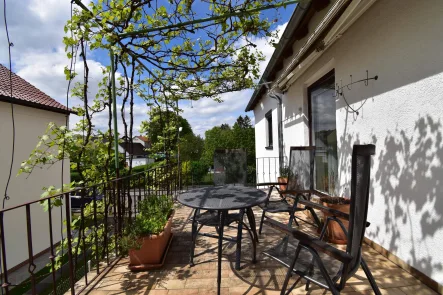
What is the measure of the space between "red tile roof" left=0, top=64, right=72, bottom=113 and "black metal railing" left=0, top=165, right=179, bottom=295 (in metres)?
3.04

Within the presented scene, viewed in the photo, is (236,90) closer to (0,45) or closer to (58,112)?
(0,45)

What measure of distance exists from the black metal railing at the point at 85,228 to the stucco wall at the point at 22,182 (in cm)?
4

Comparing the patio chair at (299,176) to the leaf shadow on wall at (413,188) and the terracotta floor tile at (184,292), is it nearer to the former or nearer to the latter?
the leaf shadow on wall at (413,188)

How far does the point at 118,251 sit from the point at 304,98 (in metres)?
3.69

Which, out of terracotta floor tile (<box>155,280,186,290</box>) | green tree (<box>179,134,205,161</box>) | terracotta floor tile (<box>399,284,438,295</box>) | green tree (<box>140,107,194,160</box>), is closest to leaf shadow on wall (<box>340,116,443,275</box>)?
terracotta floor tile (<box>399,284,438,295</box>)

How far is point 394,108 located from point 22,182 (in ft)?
29.0

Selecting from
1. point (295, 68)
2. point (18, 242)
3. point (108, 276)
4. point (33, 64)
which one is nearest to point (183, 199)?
point (108, 276)

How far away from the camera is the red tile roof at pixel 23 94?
21.7 feet

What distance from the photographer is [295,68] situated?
3877 mm

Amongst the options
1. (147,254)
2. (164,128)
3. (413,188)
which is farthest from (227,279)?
(164,128)

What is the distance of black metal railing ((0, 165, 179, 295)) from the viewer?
4.95 ft

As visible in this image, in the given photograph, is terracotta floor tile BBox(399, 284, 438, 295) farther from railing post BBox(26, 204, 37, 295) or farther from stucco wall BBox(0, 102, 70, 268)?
stucco wall BBox(0, 102, 70, 268)

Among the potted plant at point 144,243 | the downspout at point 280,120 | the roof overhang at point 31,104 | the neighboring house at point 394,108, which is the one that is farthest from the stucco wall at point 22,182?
the neighboring house at point 394,108

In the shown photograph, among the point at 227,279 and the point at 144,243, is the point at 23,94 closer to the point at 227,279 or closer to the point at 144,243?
the point at 144,243
